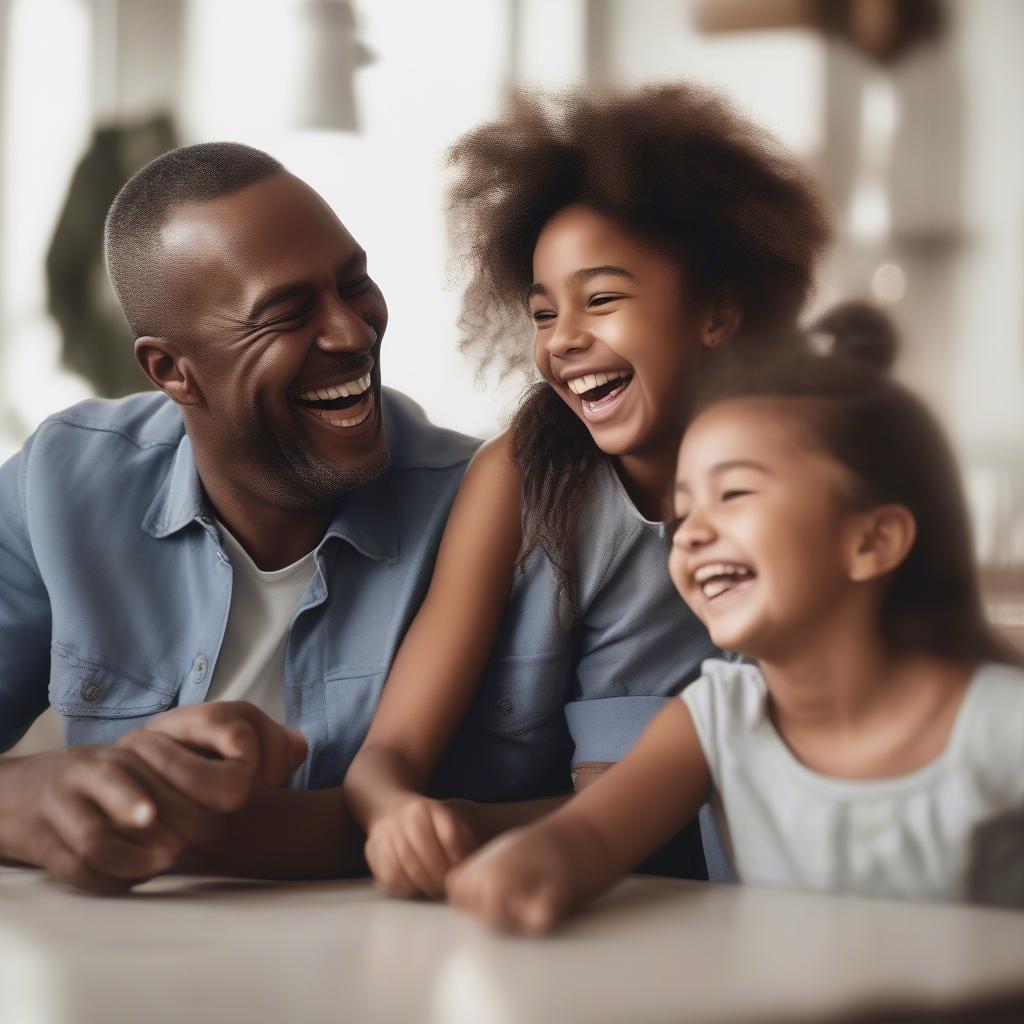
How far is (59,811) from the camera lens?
0.78 metres

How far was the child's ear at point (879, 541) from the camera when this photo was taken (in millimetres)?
777

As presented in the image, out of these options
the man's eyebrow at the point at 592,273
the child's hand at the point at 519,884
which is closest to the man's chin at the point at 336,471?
the man's eyebrow at the point at 592,273

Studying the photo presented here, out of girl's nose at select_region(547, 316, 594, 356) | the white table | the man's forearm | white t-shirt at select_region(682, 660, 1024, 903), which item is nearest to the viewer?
the white table

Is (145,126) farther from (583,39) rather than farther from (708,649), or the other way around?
(708,649)

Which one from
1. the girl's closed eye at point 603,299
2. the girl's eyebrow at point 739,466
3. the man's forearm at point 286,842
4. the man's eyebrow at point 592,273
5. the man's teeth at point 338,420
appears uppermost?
the man's eyebrow at point 592,273

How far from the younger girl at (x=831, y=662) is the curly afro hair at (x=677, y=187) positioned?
0.54ft

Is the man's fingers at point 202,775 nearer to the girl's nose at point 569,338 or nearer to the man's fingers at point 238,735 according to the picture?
the man's fingers at point 238,735

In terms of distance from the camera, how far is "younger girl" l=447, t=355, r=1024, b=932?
0.75m

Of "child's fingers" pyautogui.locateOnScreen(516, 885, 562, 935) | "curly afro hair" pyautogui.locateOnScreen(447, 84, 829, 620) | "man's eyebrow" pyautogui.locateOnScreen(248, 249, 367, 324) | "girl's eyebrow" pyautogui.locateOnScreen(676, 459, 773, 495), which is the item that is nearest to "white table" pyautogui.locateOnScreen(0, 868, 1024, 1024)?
"child's fingers" pyautogui.locateOnScreen(516, 885, 562, 935)

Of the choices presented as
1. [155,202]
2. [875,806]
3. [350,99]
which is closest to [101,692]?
[155,202]

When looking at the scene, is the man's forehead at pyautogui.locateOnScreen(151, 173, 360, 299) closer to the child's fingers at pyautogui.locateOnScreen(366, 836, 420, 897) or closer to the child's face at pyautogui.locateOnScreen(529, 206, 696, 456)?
the child's face at pyautogui.locateOnScreen(529, 206, 696, 456)

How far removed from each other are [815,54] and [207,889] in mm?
808

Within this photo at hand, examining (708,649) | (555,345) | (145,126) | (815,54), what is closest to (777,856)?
(708,649)

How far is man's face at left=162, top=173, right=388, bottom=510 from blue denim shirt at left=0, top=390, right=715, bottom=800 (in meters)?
0.05
